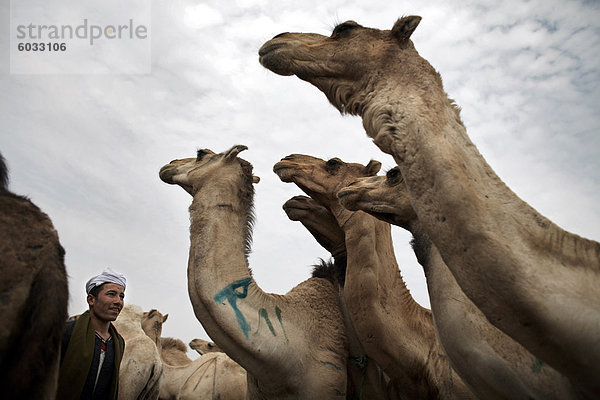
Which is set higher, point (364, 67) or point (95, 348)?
point (364, 67)

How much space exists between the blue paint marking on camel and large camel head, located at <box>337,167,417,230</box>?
51.2 inches

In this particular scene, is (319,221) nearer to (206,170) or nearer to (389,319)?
(206,170)

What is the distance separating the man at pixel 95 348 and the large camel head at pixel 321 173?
2646 mm

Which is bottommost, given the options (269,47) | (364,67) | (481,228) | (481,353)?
(481,353)

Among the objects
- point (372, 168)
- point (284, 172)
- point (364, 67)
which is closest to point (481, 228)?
point (364, 67)

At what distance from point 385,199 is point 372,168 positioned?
1.82m

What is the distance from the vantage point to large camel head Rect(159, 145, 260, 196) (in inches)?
239

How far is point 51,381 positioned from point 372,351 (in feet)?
10.4

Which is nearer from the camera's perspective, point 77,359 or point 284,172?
point 77,359

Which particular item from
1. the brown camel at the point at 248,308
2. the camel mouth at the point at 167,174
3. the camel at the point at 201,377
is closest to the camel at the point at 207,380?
the camel at the point at 201,377

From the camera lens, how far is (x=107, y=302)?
4.23 meters

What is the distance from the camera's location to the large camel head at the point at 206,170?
606 cm

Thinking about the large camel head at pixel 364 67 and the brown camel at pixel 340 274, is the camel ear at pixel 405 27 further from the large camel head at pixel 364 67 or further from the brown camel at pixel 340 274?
the brown camel at pixel 340 274

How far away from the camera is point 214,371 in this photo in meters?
9.80
